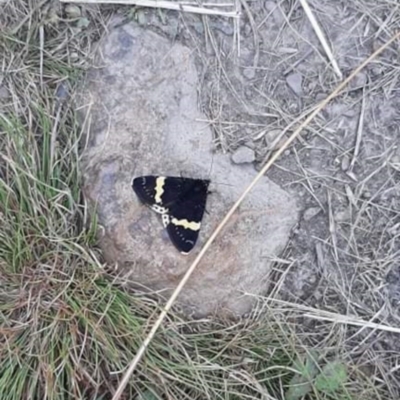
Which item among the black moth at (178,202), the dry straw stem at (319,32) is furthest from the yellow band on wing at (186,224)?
the dry straw stem at (319,32)

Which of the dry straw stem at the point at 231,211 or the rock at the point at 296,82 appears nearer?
the dry straw stem at the point at 231,211

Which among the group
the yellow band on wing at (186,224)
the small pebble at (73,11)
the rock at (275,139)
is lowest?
the yellow band on wing at (186,224)

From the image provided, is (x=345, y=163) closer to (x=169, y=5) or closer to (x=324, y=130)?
(x=324, y=130)

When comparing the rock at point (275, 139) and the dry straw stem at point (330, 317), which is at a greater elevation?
the rock at point (275, 139)

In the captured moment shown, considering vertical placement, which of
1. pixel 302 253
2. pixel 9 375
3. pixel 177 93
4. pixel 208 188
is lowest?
pixel 9 375

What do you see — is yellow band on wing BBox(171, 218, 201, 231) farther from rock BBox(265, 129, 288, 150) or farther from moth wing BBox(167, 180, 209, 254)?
rock BBox(265, 129, 288, 150)

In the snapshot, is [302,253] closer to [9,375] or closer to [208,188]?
[208,188]

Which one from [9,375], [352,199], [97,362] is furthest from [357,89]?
[9,375]

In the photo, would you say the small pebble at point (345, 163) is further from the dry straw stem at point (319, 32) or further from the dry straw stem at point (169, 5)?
the dry straw stem at point (169, 5)
